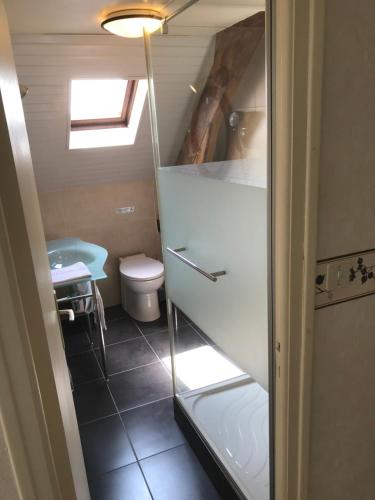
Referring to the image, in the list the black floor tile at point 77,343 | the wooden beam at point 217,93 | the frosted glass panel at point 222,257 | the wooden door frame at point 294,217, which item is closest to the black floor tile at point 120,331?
the black floor tile at point 77,343

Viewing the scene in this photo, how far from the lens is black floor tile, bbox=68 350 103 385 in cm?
268

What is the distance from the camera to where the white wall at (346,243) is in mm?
913

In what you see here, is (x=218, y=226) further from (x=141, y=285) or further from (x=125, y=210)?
(x=125, y=210)

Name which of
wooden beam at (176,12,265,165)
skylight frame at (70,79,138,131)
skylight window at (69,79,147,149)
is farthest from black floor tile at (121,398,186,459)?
skylight frame at (70,79,138,131)

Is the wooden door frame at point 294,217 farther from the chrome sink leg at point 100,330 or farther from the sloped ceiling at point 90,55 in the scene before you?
the chrome sink leg at point 100,330

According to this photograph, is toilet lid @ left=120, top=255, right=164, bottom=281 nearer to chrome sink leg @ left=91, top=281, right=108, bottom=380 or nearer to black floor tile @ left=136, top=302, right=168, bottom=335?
black floor tile @ left=136, top=302, right=168, bottom=335

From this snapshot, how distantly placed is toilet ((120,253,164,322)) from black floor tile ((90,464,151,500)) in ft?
4.73

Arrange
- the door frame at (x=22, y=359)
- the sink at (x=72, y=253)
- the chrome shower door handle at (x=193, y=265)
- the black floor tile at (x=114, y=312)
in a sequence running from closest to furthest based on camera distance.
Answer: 1. the door frame at (x=22, y=359)
2. the chrome shower door handle at (x=193, y=265)
3. the sink at (x=72, y=253)
4. the black floor tile at (x=114, y=312)

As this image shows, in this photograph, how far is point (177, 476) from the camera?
189 cm

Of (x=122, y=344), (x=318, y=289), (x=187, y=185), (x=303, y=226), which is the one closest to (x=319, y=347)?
(x=318, y=289)

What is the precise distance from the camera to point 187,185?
5.81 ft

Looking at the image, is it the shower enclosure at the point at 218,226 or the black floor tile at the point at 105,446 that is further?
the black floor tile at the point at 105,446

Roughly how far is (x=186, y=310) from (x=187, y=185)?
0.64 m

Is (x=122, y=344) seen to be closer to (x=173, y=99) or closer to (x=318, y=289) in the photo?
(x=173, y=99)
